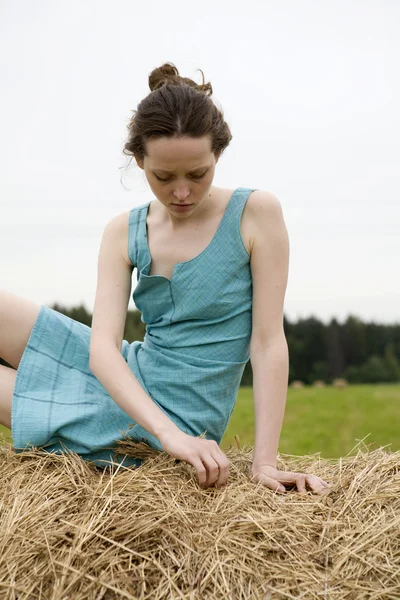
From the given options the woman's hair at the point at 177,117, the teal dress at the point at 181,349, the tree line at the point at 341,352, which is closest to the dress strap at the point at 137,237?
the teal dress at the point at 181,349

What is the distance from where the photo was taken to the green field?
9.45 meters

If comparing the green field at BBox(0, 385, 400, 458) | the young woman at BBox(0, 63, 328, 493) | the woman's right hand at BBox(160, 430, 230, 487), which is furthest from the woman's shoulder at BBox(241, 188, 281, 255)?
the green field at BBox(0, 385, 400, 458)

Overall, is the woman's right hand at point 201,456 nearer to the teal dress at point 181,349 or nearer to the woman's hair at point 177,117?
the teal dress at point 181,349

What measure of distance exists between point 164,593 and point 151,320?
4.14 ft

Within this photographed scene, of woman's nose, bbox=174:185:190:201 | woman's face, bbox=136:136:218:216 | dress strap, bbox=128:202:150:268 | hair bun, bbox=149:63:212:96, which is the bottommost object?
dress strap, bbox=128:202:150:268

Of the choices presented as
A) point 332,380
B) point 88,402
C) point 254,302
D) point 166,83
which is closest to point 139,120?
point 166,83

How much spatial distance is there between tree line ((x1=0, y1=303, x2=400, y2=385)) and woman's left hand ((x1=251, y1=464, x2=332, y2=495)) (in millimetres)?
12536

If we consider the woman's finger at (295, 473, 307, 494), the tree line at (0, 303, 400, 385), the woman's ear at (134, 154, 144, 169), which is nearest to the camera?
the woman's finger at (295, 473, 307, 494)

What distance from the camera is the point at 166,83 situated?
252 centimetres

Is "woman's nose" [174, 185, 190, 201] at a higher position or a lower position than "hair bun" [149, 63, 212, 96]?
lower

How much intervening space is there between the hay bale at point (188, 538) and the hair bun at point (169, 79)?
1.39 meters

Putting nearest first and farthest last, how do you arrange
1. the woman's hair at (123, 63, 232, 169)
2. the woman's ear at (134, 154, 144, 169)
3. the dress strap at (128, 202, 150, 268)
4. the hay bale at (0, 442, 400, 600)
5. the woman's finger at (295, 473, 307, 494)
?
the hay bale at (0, 442, 400, 600)
the woman's finger at (295, 473, 307, 494)
the woman's hair at (123, 63, 232, 169)
the woman's ear at (134, 154, 144, 169)
the dress strap at (128, 202, 150, 268)

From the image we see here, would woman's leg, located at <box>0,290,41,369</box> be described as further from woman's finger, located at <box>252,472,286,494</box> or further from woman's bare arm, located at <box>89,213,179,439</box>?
woman's finger, located at <box>252,472,286,494</box>

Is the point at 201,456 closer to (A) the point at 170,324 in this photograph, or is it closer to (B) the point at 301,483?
(B) the point at 301,483
